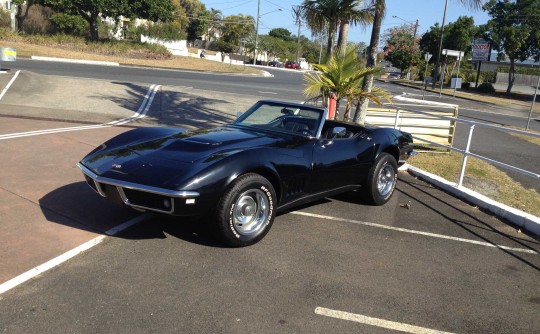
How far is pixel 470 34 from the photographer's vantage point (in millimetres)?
50188

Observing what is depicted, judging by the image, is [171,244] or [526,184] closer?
Answer: [171,244]

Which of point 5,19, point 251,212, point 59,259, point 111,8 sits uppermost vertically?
point 111,8

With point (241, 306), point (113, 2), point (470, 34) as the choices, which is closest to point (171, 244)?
point (241, 306)

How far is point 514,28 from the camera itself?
42.2m

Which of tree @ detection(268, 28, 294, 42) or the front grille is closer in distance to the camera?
the front grille

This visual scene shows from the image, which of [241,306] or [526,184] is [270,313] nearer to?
[241,306]

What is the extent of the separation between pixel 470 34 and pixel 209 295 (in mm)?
53620

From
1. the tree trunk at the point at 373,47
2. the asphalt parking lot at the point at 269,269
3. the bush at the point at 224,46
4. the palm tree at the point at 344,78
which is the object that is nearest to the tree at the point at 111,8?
the tree trunk at the point at 373,47

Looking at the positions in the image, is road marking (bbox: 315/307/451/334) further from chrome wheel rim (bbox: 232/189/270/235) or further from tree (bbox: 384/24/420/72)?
tree (bbox: 384/24/420/72)

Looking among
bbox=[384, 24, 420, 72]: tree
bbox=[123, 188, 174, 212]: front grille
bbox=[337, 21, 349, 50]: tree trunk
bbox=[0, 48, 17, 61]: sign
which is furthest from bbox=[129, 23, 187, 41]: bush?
bbox=[123, 188, 174, 212]: front grille

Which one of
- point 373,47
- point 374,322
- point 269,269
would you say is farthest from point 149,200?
point 373,47

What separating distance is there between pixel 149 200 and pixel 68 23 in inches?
1698

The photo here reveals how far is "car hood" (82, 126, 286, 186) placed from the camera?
4.08m

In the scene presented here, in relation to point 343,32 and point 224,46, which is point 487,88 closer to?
point 343,32
